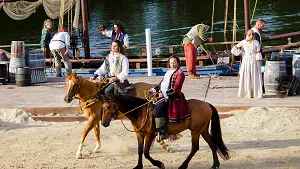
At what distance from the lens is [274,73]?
15094 millimetres

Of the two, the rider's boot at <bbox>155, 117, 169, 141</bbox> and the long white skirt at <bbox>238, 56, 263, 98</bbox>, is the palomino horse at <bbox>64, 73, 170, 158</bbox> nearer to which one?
the rider's boot at <bbox>155, 117, 169, 141</bbox>

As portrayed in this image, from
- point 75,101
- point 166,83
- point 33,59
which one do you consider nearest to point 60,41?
point 33,59

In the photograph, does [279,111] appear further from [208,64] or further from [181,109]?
[208,64]

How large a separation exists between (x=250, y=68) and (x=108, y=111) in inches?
210

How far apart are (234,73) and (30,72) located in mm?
5098

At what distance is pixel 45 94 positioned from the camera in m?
16.1

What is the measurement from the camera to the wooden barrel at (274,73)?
15102mm

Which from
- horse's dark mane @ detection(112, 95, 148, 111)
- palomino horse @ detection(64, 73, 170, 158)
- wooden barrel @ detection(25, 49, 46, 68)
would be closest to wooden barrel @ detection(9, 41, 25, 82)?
wooden barrel @ detection(25, 49, 46, 68)

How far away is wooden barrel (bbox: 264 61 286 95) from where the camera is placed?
15.1 metres

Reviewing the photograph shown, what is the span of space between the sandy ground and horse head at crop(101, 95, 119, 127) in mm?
1084

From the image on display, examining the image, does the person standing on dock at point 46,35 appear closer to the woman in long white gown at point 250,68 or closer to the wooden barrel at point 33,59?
the wooden barrel at point 33,59

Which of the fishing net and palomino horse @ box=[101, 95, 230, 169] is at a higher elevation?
the fishing net

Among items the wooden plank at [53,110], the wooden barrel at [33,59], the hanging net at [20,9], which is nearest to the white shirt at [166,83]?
the wooden plank at [53,110]

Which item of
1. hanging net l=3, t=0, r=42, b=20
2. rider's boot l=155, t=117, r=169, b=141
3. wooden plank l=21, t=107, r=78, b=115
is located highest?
hanging net l=3, t=0, r=42, b=20
